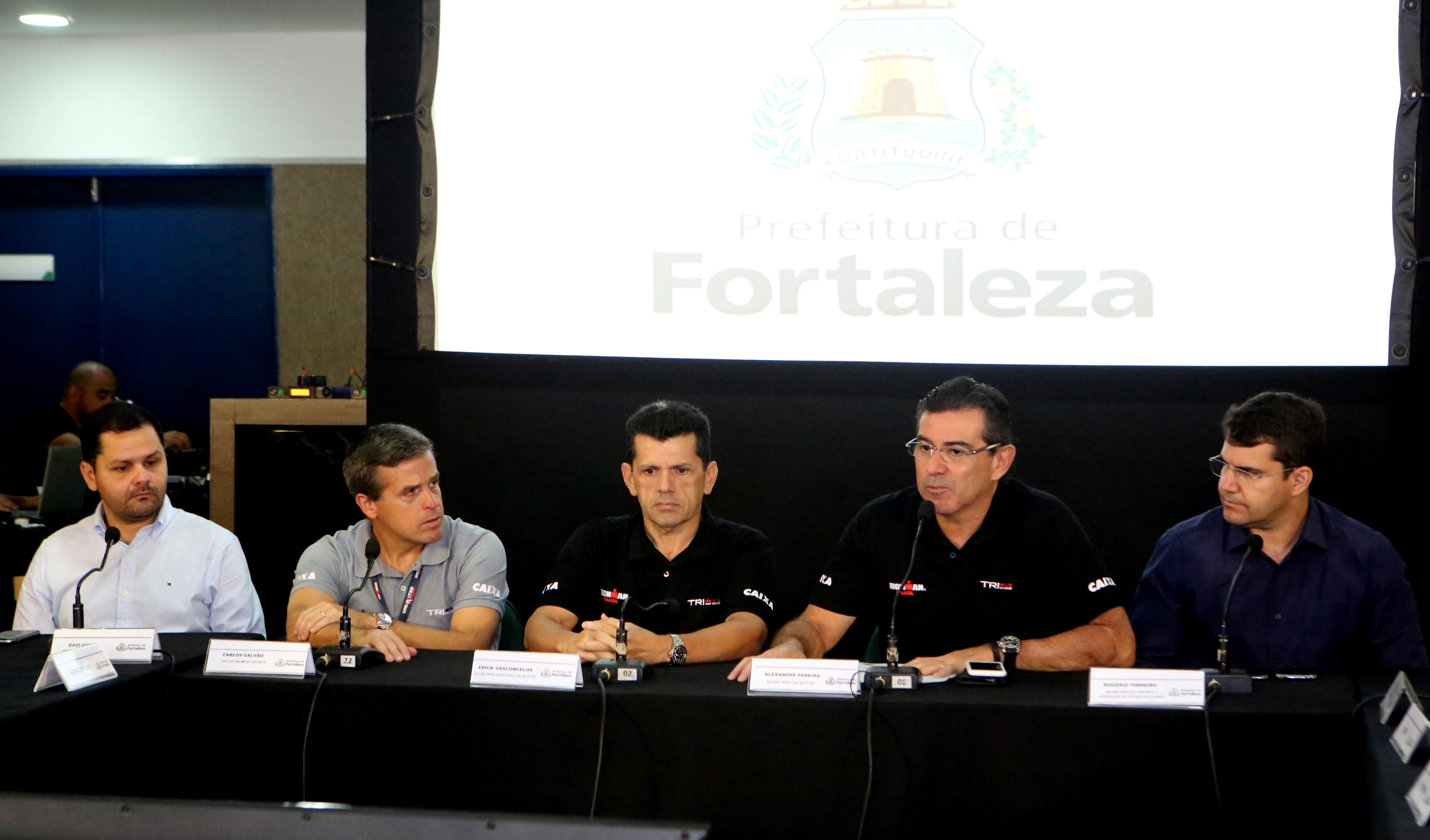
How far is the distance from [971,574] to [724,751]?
85 centimetres

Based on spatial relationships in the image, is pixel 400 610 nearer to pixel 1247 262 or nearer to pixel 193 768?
pixel 193 768

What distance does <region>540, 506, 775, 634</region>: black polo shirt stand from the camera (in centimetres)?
258

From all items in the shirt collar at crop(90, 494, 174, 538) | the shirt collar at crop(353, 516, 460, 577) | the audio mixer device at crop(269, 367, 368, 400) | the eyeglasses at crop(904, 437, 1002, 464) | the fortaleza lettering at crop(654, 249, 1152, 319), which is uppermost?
the fortaleza lettering at crop(654, 249, 1152, 319)

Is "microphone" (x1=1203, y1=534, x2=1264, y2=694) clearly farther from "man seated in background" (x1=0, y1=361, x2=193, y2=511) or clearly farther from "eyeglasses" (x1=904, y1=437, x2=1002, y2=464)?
"man seated in background" (x1=0, y1=361, x2=193, y2=511)

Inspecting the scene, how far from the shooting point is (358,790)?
6.29ft

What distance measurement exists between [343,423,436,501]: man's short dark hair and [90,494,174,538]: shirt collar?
0.47 metres

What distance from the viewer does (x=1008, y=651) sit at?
2.06 m

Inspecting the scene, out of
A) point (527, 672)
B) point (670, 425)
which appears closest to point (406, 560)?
point (670, 425)

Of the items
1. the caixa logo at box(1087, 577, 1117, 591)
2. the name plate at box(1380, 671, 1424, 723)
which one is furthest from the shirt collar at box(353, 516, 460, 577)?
the name plate at box(1380, 671, 1424, 723)

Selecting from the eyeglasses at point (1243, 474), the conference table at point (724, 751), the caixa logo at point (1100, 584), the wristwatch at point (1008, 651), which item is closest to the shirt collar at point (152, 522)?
the conference table at point (724, 751)

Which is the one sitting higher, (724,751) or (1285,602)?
(1285,602)

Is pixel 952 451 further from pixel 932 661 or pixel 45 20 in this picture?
pixel 45 20

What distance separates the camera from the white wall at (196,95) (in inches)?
226

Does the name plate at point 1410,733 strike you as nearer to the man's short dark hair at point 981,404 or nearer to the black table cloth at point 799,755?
the black table cloth at point 799,755
